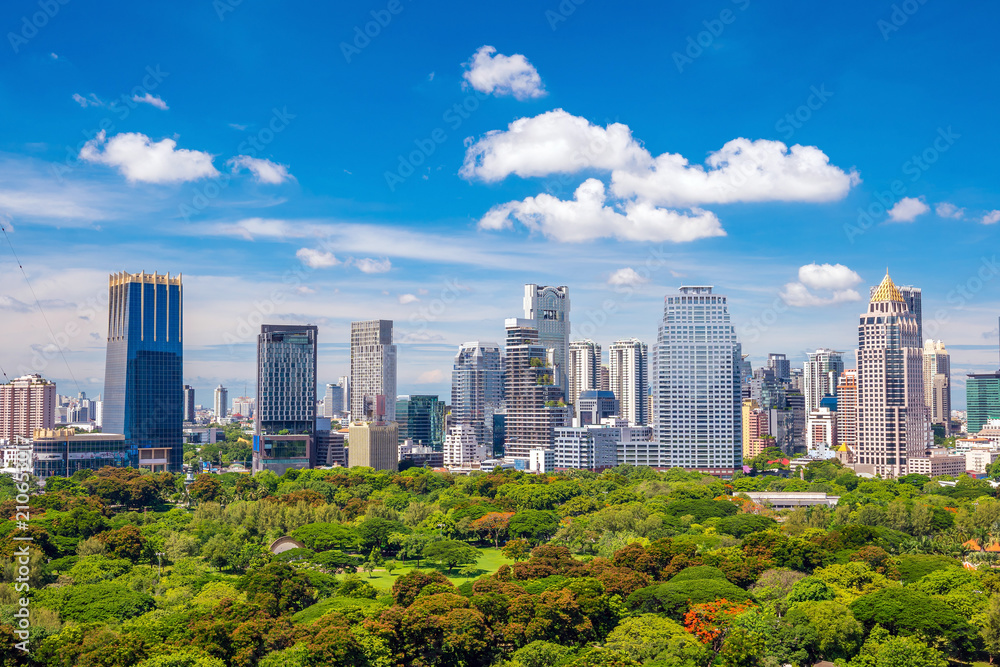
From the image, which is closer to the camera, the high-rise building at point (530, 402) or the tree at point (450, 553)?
the tree at point (450, 553)

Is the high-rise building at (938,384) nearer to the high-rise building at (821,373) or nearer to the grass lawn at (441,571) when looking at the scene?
the high-rise building at (821,373)

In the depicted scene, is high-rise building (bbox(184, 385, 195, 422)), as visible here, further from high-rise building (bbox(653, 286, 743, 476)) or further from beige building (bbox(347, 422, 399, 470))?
high-rise building (bbox(653, 286, 743, 476))

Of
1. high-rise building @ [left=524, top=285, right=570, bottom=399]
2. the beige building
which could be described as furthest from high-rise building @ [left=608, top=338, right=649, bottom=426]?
the beige building

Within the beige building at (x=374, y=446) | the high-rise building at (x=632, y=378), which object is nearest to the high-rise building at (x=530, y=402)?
the beige building at (x=374, y=446)

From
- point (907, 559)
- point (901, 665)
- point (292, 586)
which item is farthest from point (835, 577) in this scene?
point (292, 586)

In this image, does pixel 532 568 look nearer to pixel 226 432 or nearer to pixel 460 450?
pixel 460 450

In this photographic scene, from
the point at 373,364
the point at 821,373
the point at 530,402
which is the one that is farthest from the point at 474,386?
the point at 821,373

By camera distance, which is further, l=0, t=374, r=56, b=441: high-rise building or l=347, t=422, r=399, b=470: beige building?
l=0, t=374, r=56, b=441: high-rise building
